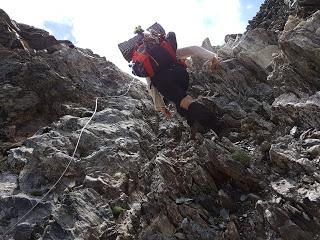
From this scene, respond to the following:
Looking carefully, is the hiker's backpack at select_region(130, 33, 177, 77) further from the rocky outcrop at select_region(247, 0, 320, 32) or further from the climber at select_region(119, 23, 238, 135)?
the rocky outcrop at select_region(247, 0, 320, 32)

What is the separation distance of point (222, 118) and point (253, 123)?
130 centimetres

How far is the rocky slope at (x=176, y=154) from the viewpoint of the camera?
9055mm

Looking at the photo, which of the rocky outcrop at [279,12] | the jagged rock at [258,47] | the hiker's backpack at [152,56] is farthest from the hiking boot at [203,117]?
the rocky outcrop at [279,12]

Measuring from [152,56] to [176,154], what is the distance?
11.2ft

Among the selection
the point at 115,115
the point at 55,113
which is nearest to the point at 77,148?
the point at 115,115

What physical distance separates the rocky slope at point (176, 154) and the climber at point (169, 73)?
621 millimetres

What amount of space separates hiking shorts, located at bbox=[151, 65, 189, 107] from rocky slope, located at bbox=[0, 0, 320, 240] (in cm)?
155

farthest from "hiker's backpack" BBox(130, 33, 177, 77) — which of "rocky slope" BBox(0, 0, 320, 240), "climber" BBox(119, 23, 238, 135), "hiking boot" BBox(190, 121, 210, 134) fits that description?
"rocky slope" BBox(0, 0, 320, 240)

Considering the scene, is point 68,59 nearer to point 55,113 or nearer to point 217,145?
point 55,113

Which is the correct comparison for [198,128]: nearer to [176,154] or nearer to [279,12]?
[176,154]

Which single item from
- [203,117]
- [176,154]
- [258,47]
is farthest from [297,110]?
[258,47]

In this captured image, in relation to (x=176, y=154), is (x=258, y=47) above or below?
above

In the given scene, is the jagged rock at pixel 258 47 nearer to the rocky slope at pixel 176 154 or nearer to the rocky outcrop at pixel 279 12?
the rocky slope at pixel 176 154

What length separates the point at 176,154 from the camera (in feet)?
41.1
